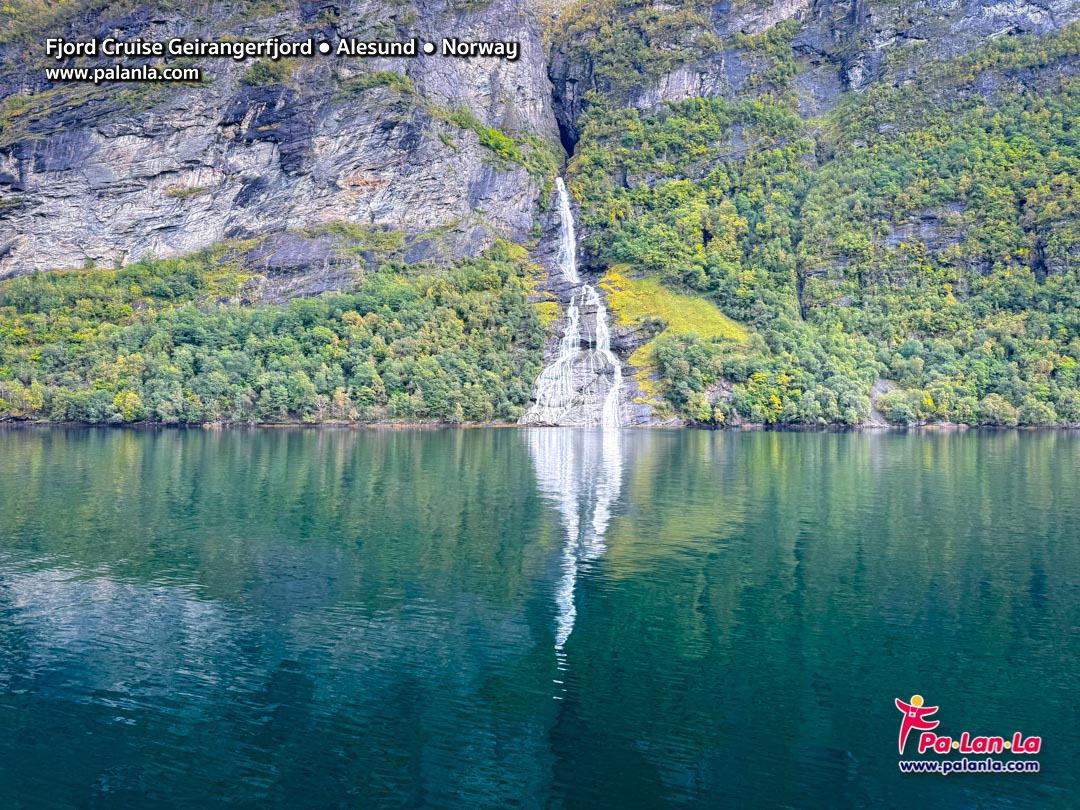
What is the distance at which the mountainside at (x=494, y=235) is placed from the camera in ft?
390

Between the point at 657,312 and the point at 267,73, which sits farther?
the point at 267,73

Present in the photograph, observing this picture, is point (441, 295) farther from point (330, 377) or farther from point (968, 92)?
point (968, 92)

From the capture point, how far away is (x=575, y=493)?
47000 mm

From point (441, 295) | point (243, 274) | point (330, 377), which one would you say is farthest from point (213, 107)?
point (330, 377)

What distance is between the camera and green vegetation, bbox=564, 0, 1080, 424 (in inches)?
4692

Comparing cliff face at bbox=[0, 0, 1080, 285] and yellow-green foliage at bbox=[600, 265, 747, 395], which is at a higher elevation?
cliff face at bbox=[0, 0, 1080, 285]

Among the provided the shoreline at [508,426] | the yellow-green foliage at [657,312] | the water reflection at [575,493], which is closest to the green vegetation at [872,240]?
the yellow-green foliage at [657,312]

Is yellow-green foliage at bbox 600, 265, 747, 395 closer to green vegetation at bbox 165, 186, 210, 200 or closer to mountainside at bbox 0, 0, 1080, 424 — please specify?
mountainside at bbox 0, 0, 1080, 424

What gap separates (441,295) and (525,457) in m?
79.5

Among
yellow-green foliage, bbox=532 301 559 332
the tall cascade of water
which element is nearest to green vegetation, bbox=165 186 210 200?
yellow-green foliage, bbox=532 301 559 332

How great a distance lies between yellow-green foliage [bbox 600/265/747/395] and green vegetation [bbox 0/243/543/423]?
15.0 meters

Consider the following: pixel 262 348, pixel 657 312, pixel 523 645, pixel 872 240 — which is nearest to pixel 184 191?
pixel 262 348

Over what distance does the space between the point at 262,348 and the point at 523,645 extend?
11287cm

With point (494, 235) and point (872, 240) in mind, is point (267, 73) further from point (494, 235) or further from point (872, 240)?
point (872, 240)
